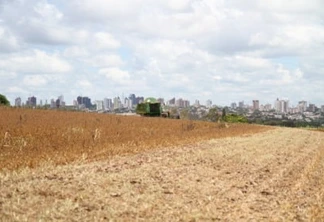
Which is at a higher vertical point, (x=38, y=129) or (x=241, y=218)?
(x=38, y=129)

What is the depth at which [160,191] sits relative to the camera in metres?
11.3

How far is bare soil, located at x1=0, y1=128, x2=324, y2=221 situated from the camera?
9.28m

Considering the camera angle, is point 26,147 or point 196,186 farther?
point 26,147

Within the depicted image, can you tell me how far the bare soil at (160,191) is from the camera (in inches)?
365

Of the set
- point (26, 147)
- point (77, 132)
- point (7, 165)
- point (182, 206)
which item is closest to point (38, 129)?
point (77, 132)

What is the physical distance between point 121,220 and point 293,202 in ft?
14.5

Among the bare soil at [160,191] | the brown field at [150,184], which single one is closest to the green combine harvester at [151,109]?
the brown field at [150,184]

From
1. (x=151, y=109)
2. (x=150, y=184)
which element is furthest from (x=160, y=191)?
(x=151, y=109)

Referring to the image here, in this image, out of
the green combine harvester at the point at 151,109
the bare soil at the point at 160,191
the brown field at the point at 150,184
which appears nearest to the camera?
the bare soil at the point at 160,191

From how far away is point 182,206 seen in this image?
10305 mm

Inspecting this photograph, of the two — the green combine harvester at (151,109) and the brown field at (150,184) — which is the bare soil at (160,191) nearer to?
the brown field at (150,184)

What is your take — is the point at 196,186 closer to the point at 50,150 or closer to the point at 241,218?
the point at 241,218

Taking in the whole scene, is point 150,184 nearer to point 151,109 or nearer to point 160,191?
point 160,191

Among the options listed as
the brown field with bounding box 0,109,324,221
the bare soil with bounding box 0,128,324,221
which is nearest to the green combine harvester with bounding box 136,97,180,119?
the brown field with bounding box 0,109,324,221
